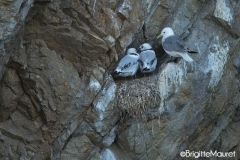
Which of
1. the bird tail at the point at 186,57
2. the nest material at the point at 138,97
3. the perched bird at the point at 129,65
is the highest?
Answer: the bird tail at the point at 186,57

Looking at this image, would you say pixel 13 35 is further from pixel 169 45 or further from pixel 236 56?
pixel 236 56

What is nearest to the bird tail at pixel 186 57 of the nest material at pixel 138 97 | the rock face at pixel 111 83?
the rock face at pixel 111 83

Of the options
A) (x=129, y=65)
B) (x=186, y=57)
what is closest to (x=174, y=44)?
(x=186, y=57)

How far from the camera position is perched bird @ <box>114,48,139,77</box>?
325 inches

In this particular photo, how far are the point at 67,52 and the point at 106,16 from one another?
875mm

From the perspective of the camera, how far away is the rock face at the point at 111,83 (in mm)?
7152

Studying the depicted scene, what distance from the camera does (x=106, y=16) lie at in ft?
25.4

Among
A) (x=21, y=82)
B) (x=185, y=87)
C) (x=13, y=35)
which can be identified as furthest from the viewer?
(x=185, y=87)

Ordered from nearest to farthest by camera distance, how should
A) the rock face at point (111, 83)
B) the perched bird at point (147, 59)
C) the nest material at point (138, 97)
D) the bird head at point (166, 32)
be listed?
the rock face at point (111, 83), the nest material at point (138, 97), the perched bird at point (147, 59), the bird head at point (166, 32)

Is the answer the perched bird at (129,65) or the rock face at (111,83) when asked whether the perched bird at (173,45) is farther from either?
the perched bird at (129,65)

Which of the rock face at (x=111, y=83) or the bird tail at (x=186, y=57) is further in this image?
the bird tail at (x=186, y=57)

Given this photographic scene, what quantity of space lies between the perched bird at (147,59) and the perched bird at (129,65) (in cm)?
11

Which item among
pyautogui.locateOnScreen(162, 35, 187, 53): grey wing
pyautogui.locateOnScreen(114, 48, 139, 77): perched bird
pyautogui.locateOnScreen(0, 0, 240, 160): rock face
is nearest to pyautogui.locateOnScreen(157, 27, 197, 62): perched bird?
pyautogui.locateOnScreen(162, 35, 187, 53): grey wing

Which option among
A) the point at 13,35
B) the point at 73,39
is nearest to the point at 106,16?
the point at 73,39
